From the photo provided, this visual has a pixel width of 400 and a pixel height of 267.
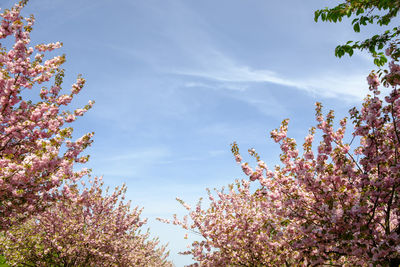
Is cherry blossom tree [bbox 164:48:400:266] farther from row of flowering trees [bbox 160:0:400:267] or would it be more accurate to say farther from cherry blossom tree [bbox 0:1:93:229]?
cherry blossom tree [bbox 0:1:93:229]

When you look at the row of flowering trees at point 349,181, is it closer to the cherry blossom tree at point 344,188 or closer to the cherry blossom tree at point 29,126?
the cherry blossom tree at point 344,188

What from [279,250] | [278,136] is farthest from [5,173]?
[279,250]

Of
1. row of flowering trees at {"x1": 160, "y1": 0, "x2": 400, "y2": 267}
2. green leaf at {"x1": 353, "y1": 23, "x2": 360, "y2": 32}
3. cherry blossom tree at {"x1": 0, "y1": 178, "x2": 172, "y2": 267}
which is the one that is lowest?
cherry blossom tree at {"x1": 0, "y1": 178, "x2": 172, "y2": 267}

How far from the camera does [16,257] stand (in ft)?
44.9

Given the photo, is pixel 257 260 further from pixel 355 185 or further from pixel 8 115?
pixel 8 115

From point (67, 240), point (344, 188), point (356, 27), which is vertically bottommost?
point (67, 240)

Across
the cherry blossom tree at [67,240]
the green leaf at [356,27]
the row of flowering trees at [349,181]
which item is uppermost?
the green leaf at [356,27]

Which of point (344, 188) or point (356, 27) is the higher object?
point (356, 27)

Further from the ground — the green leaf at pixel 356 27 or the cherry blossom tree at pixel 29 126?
the green leaf at pixel 356 27

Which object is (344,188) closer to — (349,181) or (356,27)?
(349,181)

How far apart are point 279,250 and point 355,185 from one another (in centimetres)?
467

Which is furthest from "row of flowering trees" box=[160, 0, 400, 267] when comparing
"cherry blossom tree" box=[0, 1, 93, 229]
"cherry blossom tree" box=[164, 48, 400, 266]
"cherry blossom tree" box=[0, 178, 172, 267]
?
"cherry blossom tree" box=[0, 178, 172, 267]

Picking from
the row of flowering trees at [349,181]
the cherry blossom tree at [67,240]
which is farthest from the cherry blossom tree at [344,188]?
the cherry blossom tree at [67,240]

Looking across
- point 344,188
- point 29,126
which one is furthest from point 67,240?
point 344,188
